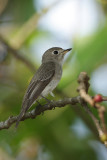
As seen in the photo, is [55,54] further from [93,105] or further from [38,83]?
[93,105]

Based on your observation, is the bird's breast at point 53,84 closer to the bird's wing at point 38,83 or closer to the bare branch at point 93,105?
the bird's wing at point 38,83

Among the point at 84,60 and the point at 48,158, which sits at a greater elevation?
the point at 84,60

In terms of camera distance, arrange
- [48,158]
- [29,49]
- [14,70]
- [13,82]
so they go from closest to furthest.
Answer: [48,158] < [13,82] < [14,70] < [29,49]

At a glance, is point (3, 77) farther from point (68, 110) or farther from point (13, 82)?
point (68, 110)

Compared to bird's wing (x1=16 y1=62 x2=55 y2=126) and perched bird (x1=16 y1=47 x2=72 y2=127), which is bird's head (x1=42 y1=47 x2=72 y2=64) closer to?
perched bird (x1=16 y1=47 x2=72 y2=127)

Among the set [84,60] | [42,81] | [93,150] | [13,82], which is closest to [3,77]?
[13,82]

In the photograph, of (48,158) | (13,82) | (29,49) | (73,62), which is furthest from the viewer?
(29,49)

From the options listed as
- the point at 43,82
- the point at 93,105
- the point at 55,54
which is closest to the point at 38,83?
the point at 43,82

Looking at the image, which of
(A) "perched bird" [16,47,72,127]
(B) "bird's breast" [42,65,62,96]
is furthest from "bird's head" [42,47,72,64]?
(B) "bird's breast" [42,65,62,96]
